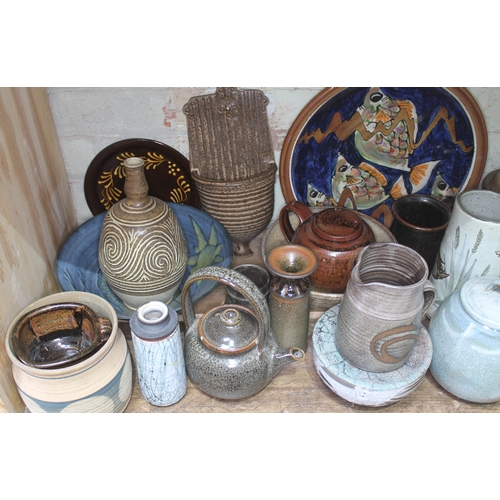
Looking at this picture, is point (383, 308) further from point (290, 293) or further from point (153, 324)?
point (153, 324)

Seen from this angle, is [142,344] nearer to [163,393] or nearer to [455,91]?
[163,393]

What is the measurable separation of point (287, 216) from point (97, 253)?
0.56m

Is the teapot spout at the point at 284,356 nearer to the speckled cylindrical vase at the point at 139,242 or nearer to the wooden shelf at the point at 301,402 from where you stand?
the wooden shelf at the point at 301,402

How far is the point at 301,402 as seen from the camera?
114 cm

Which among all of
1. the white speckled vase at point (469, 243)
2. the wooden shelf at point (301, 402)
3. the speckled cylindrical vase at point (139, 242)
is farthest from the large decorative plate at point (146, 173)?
the white speckled vase at point (469, 243)

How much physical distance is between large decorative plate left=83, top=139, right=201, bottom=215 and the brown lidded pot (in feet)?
1.37

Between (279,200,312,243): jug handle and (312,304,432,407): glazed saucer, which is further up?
(279,200,312,243): jug handle

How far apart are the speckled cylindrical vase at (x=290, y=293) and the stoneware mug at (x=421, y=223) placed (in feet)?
1.08

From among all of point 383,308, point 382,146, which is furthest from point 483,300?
point 382,146

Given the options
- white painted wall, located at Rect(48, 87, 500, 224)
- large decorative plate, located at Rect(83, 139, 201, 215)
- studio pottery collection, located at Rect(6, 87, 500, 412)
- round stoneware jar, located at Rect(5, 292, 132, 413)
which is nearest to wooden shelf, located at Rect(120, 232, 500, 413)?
studio pottery collection, located at Rect(6, 87, 500, 412)

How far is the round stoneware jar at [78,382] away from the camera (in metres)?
0.95

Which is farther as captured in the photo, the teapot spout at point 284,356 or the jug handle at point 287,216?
the jug handle at point 287,216

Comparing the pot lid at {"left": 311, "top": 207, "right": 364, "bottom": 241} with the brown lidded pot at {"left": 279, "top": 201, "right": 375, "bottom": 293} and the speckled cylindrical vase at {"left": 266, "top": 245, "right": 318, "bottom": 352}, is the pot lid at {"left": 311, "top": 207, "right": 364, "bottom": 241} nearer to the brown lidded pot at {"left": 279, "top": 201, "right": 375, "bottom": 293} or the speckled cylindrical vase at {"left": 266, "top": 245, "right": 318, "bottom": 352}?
the brown lidded pot at {"left": 279, "top": 201, "right": 375, "bottom": 293}

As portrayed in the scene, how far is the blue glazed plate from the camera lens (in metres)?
1.26
